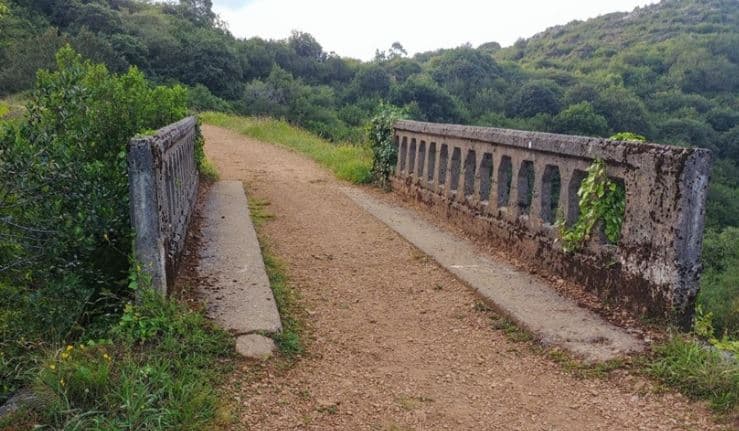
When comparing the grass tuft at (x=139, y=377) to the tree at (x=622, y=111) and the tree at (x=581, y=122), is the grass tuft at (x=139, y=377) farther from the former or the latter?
the tree at (x=622, y=111)

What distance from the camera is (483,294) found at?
4.52 meters

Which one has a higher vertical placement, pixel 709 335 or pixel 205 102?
pixel 205 102

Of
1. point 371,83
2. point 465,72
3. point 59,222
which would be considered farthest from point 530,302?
point 465,72

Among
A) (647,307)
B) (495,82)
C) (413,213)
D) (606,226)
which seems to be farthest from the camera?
(495,82)

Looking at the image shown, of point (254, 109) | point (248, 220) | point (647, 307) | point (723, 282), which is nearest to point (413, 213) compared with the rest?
point (248, 220)

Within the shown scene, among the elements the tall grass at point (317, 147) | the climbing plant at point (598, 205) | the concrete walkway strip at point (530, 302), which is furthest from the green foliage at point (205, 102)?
the climbing plant at point (598, 205)

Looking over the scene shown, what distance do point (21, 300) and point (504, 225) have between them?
3980 mm

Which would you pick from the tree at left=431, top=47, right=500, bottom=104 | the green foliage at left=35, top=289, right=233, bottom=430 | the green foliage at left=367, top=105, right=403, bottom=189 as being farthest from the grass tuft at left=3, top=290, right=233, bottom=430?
the tree at left=431, top=47, right=500, bottom=104

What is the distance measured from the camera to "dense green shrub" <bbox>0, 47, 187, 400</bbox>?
387cm

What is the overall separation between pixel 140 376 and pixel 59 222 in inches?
66.2

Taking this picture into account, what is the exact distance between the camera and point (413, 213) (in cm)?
782

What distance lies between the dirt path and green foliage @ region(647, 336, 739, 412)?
0.10m

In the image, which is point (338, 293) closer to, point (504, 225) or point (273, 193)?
point (504, 225)

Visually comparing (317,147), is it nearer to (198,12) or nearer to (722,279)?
(722,279)
